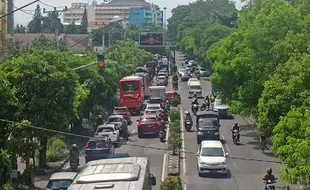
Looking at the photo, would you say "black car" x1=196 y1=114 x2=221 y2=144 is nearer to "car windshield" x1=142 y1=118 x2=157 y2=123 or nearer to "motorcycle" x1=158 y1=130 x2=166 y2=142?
"motorcycle" x1=158 y1=130 x2=166 y2=142

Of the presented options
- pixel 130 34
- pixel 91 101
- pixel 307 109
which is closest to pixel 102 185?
pixel 307 109

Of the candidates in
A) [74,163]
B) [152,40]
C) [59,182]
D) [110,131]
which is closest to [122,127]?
[110,131]

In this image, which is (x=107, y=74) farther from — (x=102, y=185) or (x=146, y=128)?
(x=102, y=185)

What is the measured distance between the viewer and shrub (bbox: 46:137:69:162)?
35.8 metres

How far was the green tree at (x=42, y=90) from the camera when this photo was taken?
30.3 m

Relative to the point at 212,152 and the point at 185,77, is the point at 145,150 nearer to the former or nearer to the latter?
the point at 212,152

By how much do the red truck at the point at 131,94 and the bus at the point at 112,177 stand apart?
126 feet

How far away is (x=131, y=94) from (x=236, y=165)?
2362 cm

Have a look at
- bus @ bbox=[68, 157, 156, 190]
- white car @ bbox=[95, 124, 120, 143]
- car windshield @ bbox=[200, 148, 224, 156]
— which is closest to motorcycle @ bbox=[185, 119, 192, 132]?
white car @ bbox=[95, 124, 120, 143]

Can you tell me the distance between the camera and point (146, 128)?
44625 millimetres

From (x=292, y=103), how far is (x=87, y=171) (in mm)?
12100

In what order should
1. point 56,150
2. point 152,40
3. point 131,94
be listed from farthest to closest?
point 152,40
point 131,94
point 56,150

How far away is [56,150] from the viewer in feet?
121

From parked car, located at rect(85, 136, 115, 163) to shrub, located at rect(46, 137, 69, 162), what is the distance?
2.38 metres
